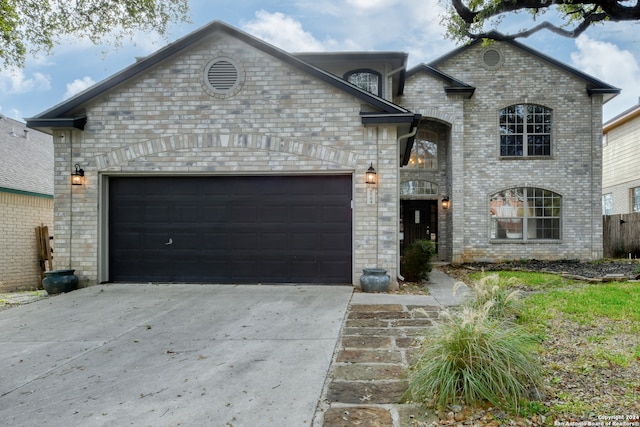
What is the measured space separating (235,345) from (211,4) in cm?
953

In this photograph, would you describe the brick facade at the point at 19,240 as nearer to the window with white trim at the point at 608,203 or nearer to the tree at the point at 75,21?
the tree at the point at 75,21

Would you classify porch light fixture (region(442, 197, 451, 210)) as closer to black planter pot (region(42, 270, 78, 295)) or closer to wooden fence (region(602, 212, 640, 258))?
wooden fence (region(602, 212, 640, 258))

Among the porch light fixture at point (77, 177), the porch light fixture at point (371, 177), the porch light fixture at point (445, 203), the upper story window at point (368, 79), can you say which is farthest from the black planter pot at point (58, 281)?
the porch light fixture at point (445, 203)

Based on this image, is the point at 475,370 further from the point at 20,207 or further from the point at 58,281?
the point at 20,207

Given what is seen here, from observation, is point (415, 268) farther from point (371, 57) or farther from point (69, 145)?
point (69, 145)

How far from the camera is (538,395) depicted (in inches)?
117

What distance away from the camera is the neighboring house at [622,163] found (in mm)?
17266

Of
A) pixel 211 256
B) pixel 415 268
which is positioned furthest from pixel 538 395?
pixel 211 256

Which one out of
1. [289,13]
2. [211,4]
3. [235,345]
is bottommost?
[235,345]

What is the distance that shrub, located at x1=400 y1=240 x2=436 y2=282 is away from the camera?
29.7 feet

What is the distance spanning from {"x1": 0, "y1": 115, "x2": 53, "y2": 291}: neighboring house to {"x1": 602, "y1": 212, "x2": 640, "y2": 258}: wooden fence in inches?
839

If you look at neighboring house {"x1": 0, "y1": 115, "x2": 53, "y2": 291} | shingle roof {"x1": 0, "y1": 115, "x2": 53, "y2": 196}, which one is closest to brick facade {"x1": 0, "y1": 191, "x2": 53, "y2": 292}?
neighboring house {"x1": 0, "y1": 115, "x2": 53, "y2": 291}

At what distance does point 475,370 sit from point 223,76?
7.38 m

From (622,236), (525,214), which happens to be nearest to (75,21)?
(525,214)
